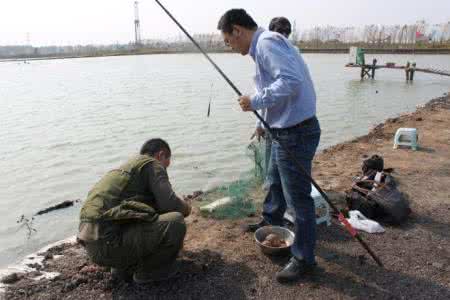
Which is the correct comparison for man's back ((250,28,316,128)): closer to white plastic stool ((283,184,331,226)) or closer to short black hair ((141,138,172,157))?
short black hair ((141,138,172,157))

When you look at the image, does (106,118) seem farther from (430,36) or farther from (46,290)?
(430,36)

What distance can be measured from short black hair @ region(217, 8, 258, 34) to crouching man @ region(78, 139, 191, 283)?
126 cm

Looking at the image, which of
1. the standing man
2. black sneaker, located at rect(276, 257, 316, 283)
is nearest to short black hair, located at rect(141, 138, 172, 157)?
the standing man

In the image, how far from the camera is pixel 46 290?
12.4 feet

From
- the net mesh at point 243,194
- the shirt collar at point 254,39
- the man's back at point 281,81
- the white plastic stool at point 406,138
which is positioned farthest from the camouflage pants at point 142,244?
the white plastic stool at point 406,138

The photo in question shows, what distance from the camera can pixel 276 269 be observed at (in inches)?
153

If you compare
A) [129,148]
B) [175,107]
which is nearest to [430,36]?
[175,107]

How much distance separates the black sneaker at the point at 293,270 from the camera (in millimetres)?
3619

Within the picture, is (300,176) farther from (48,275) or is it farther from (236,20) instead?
(48,275)

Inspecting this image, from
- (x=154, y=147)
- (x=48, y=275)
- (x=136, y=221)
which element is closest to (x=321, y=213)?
(x=154, y=147)

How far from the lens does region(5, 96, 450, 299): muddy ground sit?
3551mm

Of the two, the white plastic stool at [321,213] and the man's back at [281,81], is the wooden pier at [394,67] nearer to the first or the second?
the white plastic stool at [321,213]

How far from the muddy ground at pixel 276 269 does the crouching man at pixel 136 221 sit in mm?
294

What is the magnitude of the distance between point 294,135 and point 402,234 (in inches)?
82.0
